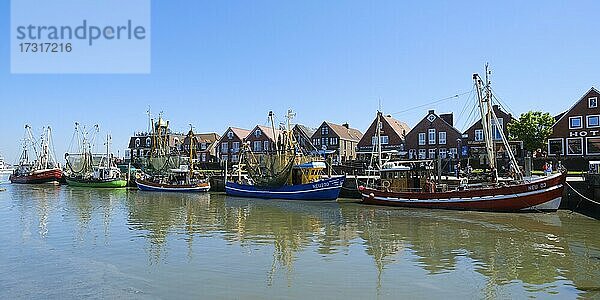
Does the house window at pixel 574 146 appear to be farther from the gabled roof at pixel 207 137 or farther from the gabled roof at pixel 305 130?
the gabled roof at pixel 207 137

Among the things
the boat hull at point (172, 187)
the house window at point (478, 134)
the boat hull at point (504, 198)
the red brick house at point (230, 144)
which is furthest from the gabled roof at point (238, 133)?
the boat hull at point (504, 198)

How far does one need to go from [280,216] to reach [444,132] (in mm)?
44509

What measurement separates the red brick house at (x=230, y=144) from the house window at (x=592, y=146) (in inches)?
2305

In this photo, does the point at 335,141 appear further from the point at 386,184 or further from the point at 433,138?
the point at 386,184

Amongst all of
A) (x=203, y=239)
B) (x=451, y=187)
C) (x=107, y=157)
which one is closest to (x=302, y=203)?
(x=451, y=187)

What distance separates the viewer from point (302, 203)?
4444 cm

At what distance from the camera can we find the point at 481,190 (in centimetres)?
3391

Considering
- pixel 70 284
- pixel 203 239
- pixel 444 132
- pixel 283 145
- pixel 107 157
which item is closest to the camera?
pixel 70 284

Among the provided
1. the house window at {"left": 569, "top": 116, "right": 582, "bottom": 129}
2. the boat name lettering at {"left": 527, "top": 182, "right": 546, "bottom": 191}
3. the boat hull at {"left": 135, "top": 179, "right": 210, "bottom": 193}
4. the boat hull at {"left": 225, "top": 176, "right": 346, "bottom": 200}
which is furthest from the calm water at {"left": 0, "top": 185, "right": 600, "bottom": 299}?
the house window at {"left": 569, "top": 116, "right": 582, "bottom": 129}

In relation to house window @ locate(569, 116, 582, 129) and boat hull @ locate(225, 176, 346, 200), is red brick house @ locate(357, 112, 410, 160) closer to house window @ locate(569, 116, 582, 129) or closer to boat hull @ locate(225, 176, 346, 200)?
house window @ locate(569, 116, 582, 129)

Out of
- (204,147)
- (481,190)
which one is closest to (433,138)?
(481,190)

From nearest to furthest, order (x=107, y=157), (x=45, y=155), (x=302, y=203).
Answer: (x=302, y=203) < (x=107, y=157) < (x=45, y=155)

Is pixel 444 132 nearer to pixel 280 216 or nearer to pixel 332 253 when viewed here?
pixel 280 216

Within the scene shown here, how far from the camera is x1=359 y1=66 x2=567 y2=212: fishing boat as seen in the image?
32.1m
